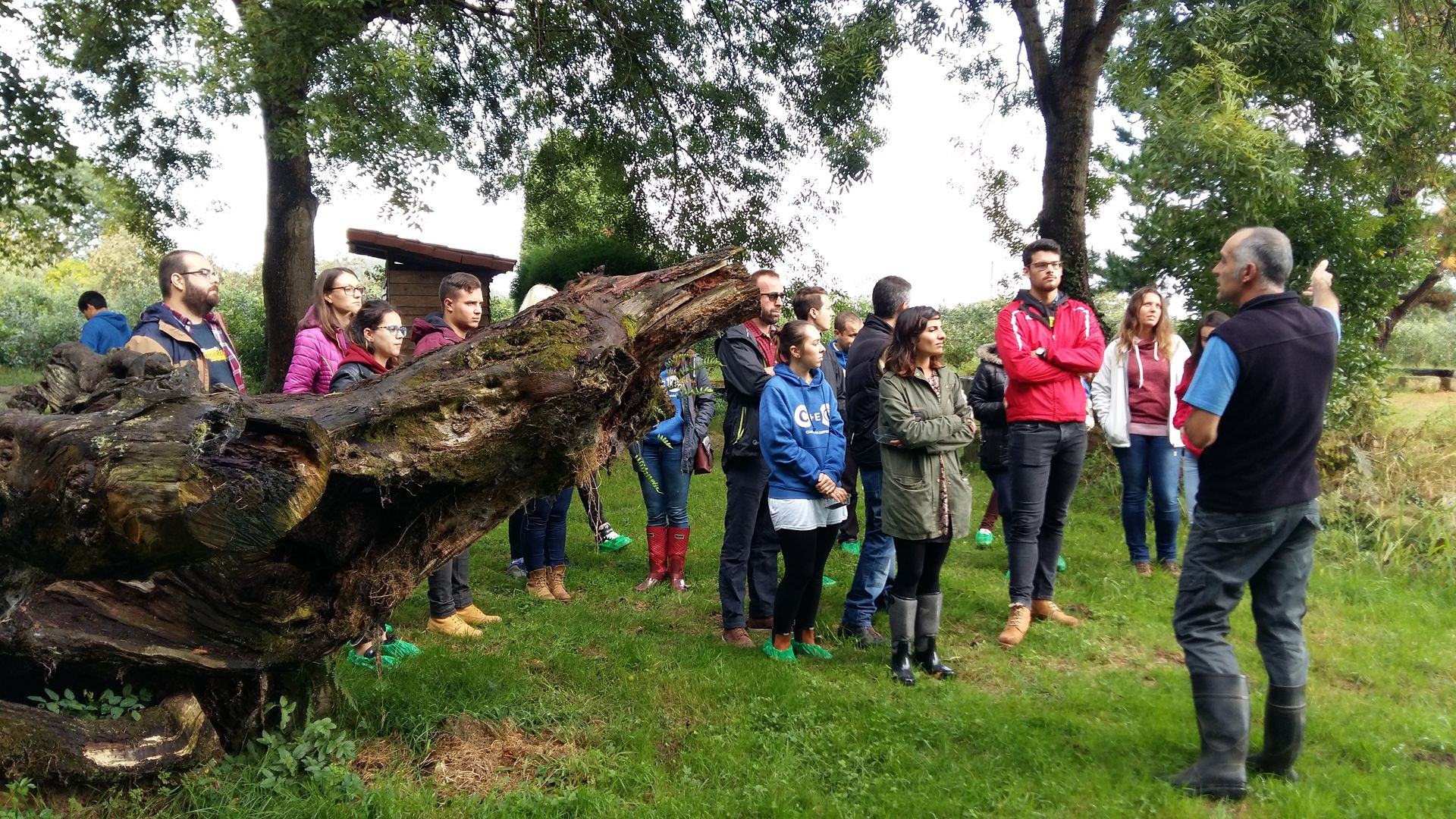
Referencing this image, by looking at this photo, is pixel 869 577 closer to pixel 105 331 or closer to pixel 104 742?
pixel 104 742

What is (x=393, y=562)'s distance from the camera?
12.2ft

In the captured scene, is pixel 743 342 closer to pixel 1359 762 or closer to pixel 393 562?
pixel 393 562

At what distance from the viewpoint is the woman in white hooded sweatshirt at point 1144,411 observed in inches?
273

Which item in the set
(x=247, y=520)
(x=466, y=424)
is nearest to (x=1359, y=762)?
(x=466, y=424)

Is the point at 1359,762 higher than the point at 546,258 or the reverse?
the reverse

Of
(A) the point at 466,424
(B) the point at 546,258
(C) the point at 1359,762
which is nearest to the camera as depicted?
(A) the point at 466,424

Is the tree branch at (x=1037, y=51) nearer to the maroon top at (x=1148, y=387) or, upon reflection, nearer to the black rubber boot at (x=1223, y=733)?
the maroon top at (x=1148, y=387)

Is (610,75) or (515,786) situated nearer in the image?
(515,786)

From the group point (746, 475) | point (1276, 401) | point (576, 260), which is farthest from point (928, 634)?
point (576, 260)

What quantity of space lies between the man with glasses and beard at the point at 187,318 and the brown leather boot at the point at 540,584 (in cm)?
265

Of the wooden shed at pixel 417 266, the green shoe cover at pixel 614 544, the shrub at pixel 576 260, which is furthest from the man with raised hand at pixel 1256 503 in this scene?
the wooden shed at pixel 417 266

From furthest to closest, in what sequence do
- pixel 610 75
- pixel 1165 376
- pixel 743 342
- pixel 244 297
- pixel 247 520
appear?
pixel 244 297, pixel 610 75, pixel 1165 376, pixel 743 342, pixel 247 520

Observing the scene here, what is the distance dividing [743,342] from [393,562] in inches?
107

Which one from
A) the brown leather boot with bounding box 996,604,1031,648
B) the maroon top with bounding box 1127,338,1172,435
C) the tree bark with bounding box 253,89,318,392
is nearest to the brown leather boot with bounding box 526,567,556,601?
the brown leather boot with bounding box 996,604,1031,648
